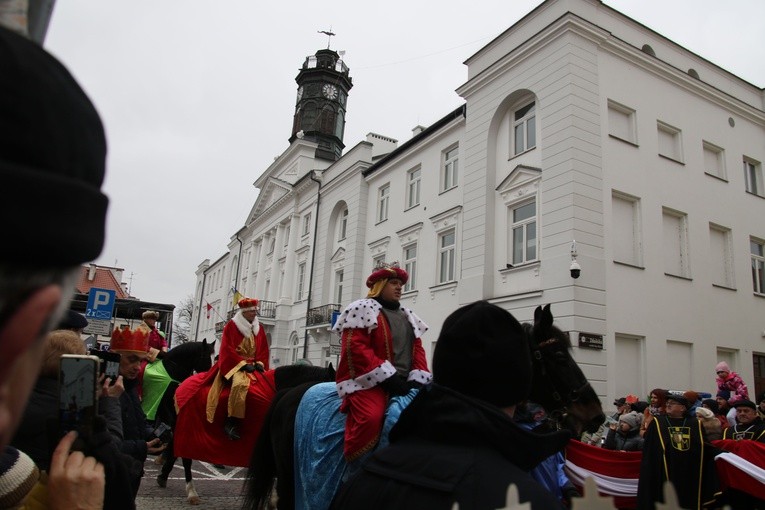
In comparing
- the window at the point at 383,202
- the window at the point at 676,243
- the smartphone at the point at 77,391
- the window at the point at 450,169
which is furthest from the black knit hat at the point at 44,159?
the window at the point at 383,202

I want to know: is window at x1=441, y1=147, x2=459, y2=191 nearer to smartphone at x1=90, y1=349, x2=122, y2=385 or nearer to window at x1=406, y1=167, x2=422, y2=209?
window at x1=406, y1=167, x2=422, y2=209

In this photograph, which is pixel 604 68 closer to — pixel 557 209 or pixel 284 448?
pixel 557 209

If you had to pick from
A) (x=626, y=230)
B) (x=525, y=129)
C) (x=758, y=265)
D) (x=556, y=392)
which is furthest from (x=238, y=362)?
(x=758, y=265)

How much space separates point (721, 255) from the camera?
57.4 ft

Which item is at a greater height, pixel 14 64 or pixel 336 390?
pixel 14 64

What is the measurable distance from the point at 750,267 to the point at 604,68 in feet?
27.0

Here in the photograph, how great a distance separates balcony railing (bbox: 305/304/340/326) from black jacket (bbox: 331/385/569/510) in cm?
2583

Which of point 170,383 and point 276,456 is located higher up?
point 170,383

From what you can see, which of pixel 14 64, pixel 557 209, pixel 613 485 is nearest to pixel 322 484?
pixel 613 485

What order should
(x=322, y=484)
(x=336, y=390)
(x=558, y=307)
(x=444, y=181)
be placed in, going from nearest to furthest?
1. (x=322, y=484)
2. (x=336, y=390)
3. (x=558, y=307)
4. (x=444, y=181)

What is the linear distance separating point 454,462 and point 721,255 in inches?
755

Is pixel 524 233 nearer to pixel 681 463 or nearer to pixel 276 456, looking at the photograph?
pixel 681 463

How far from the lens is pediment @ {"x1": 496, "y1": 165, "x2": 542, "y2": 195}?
16297 millimetres

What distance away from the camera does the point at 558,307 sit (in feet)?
46.5
